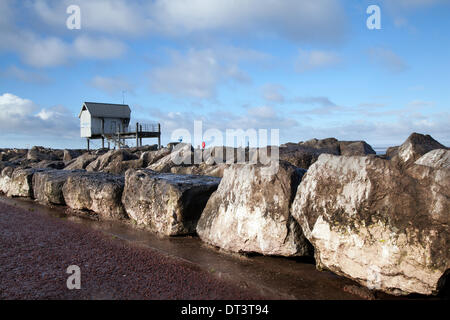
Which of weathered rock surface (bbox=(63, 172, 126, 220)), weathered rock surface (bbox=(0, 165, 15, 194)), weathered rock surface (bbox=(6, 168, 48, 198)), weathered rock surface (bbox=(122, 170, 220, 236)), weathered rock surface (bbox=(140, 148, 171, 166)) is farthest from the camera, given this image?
weathered rock surface (bbox=(140, 148, 171, 166))

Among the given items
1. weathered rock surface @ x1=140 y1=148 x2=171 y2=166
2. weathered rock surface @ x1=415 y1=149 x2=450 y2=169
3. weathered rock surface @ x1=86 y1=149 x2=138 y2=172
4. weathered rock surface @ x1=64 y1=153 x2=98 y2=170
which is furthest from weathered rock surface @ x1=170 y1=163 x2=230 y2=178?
weathered rock surface @ x1=415 y1=149 x2=450 y2=169

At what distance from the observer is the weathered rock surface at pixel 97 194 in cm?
765

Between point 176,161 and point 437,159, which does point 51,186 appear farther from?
point 437,159

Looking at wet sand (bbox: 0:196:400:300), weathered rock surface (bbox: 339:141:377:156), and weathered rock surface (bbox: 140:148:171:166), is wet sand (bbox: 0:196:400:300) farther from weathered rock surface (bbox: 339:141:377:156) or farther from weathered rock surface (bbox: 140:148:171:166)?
weathered rock surface (bbox: 140:148:171:166)

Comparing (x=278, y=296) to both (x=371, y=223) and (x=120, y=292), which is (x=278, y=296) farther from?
(x=120, y=292)

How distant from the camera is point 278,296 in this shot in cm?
372

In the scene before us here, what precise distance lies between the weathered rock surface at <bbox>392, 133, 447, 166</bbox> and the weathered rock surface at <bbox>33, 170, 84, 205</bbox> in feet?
27.8

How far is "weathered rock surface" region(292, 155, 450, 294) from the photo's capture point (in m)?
3.42

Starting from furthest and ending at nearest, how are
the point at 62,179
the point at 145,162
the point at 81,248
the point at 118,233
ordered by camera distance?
the point at 145,162
the point at 62,179
the point at 118,233
the point at 81,248

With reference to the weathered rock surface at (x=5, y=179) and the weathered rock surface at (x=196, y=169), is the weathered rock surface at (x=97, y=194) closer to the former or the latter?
the weathered rock surface at (x=196, y=169)

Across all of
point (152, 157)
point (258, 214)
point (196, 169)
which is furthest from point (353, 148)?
point (258, 214)
